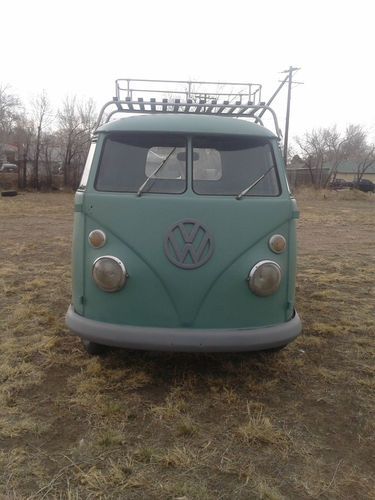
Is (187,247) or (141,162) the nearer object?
(187,247)

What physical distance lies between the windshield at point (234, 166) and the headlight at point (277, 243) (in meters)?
0.37

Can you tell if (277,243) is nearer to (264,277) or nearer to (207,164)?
(264,277)

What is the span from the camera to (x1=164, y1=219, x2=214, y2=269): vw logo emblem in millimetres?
3258

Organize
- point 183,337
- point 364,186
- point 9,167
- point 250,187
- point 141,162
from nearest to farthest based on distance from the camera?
point 183,337, point 250,187, point 141,162, point 9,167, point 364,186

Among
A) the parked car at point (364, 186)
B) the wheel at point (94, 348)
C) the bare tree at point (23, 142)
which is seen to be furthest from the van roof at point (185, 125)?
the parked car at point (364, 186)

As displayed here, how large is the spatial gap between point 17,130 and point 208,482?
33.7m

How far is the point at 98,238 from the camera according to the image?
131 inches

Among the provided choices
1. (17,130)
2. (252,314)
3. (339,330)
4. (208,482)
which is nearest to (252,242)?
(252,314)

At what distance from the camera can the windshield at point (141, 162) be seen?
3525 mm

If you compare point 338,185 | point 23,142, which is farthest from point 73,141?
point 338,185

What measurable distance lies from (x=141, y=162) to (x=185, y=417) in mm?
1859

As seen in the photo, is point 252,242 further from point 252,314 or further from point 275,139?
point 275,139

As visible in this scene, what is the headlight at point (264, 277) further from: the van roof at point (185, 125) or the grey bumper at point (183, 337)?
the van roof at point (185, 125)

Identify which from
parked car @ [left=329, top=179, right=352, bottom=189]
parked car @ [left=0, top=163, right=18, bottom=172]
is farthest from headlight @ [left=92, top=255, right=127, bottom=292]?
A: parked car @ [left=329, top=179, right=352, bottom=189]
